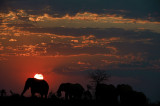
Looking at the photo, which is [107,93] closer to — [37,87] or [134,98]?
[134,98]

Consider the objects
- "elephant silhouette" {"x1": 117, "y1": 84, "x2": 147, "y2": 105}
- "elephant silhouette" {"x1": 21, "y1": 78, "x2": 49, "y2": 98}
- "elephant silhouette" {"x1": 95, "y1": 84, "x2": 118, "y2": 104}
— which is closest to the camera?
"elephant silhouette" {"x1": 117, "y1": 84, "x2": 147, "y2": 105}

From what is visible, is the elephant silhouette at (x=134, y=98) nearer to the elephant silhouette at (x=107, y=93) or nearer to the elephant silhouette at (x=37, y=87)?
the elephant silhouette at (x=107, y=93)

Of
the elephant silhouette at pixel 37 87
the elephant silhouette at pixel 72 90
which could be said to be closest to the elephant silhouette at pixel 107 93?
the elephant silhouette at pixel 72 90

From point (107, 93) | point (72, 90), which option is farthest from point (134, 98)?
point (72, 90)

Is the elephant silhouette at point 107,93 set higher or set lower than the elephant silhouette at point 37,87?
lower

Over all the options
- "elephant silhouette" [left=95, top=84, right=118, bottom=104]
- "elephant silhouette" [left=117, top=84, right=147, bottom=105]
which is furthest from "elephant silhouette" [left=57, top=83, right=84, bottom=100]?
"elephant silhouette" [left=117, top=84, right=147, bottom=105]

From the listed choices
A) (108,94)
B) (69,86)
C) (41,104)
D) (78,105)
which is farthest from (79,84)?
(41,104)

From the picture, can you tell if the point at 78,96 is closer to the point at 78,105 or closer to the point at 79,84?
the point at 79,84

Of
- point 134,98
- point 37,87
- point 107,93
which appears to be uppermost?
point 37,87

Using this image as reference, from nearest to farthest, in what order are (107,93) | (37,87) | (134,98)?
(134,98) < (37,87) < (107,93)

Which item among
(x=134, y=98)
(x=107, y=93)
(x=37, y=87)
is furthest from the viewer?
(x=107, y=93)

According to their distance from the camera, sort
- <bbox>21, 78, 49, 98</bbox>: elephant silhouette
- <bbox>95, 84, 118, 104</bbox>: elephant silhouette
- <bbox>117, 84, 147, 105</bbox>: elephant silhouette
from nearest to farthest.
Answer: <bbox>117, 84, 147, 105</bbox>: elephant silhouette < <bbox>21, 78, 49, 98</bbox>: elephant silhouette < <bbox>95, 84, 118, 104</bbox>: elephant silhouette

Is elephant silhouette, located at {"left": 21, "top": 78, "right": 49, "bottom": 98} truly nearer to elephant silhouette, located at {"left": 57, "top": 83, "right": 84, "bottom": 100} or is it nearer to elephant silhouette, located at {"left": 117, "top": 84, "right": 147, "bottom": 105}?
elephant silhouette, located at {"left": 57, "top": 83, "right": 84, "bottom": 100}

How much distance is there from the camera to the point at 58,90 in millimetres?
45156
